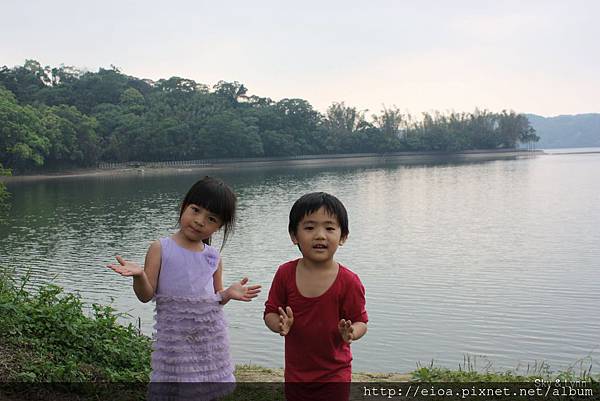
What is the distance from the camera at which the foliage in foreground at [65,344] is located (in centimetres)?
396

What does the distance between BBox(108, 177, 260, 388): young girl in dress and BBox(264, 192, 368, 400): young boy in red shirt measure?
0.27m

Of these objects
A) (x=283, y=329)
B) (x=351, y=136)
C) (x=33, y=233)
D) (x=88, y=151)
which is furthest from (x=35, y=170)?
(x=283, y=329)

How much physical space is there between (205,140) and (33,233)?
50.0 meters

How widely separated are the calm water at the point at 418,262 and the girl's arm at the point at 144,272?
5.16 m

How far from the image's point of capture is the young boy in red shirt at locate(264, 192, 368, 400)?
2.37m

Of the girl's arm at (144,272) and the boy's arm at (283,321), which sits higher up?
the girl's arm at (144,272)

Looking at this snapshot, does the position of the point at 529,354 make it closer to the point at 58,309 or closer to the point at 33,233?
the point at 58,309

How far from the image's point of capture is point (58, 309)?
16.5 ft

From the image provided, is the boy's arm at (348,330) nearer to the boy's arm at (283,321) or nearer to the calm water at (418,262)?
the boy's arm at (283,321)

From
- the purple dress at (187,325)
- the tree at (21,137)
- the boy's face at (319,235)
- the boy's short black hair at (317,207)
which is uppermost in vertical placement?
the tree at (21,137)

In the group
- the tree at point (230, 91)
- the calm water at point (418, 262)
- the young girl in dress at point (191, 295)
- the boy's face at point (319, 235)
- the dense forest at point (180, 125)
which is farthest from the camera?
the tree at point (230, 91)

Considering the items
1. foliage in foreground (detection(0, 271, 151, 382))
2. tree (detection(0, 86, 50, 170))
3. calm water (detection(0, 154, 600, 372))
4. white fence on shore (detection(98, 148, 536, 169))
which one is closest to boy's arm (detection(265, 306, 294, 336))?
foliage in foreground (detection(0, 271, 151, 382))

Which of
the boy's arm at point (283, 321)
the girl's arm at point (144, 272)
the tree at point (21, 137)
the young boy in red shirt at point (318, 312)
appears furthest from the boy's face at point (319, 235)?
the tree at point (21, 137)

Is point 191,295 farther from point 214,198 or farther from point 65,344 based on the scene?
point 65,344
